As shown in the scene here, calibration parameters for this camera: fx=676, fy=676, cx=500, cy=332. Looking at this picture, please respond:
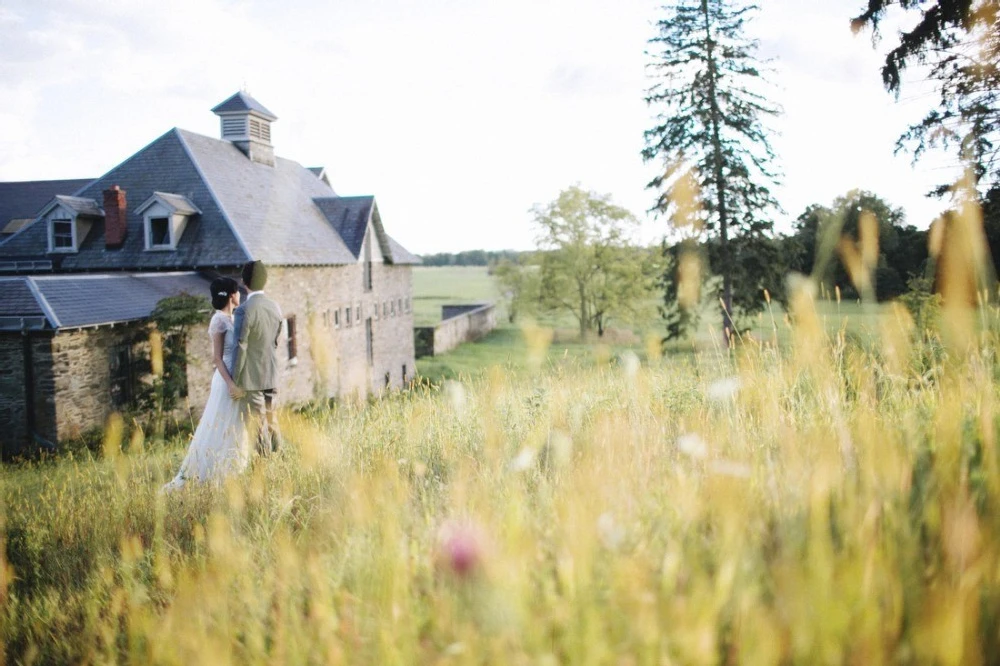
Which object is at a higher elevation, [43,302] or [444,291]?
[444,291]

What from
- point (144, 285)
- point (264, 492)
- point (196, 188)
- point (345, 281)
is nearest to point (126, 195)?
point (196, 188)

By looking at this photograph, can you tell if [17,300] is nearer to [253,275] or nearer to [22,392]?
[22,392]

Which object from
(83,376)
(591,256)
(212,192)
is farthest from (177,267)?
(591,256)

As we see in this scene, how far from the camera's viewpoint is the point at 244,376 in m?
7.16

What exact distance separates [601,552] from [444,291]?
82.9 meters

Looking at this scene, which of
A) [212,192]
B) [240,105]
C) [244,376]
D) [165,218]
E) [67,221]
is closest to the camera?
[244,376]

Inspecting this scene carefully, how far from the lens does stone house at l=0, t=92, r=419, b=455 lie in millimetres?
16297

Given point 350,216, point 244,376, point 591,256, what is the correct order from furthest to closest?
point 591,256 < point 350,216 < point 244,376

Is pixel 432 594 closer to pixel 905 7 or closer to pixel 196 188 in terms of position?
pixel 905 7

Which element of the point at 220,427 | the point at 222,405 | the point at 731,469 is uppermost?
the point at 731,469

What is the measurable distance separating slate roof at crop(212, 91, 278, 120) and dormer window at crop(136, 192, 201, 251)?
632 centimetres

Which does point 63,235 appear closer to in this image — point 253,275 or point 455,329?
point 253,275

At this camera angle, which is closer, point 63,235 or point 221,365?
point 221,365

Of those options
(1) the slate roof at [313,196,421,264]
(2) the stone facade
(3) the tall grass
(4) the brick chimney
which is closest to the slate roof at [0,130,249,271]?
(4) the brick chimney
